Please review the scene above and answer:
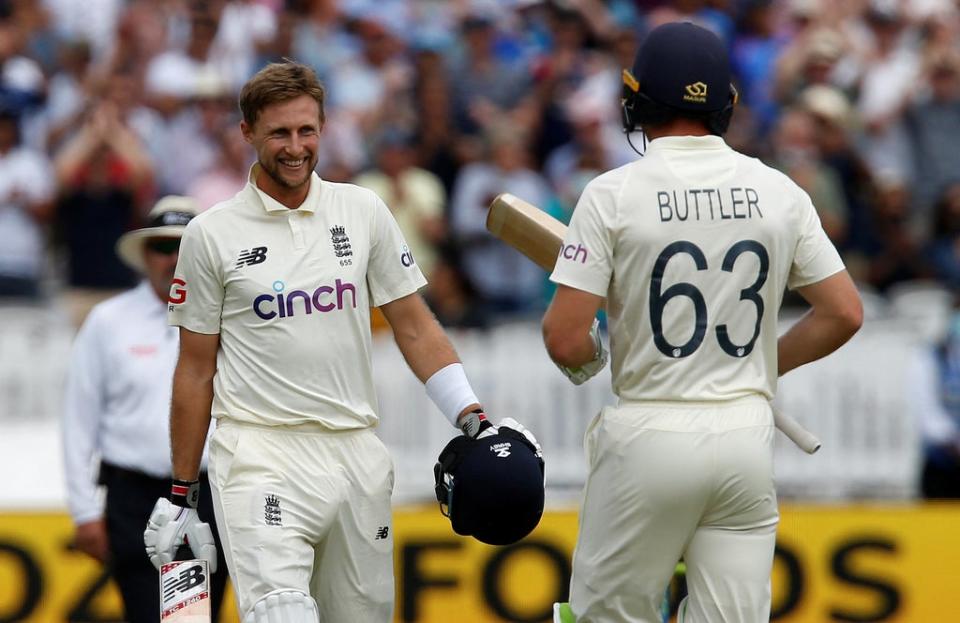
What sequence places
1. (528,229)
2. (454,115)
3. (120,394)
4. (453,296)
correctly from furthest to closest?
(454,115) < (453,296) < (120,394) < (528,229)

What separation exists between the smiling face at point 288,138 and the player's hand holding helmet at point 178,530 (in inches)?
42.0

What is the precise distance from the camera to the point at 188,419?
543 centimetres

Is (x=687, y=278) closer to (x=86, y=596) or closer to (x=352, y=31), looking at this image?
(x=86, y=596)

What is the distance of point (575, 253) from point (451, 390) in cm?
73

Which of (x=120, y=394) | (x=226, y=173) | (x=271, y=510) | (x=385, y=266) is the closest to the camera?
(x=271, y=510)

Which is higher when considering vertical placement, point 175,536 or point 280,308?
point 280,308

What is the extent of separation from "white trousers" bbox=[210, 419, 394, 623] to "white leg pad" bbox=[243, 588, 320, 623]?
1.5 inches

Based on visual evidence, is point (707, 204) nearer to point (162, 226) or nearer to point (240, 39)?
point (162, 226)

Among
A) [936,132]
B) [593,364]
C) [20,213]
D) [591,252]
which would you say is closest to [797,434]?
[593,364]

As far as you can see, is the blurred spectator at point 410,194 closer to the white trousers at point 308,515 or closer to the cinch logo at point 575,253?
the white trousers at point 308,515

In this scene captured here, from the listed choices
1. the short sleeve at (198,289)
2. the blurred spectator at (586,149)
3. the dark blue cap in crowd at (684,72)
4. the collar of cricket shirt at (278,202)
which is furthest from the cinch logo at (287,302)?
the blurred spectator at (586,149)

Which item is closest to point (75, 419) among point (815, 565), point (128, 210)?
point (815, 565)

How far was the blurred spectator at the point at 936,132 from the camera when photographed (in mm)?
12367

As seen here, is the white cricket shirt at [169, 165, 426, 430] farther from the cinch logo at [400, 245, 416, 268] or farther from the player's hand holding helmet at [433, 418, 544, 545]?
the player's hand holding helmet at [433, 418, 544, 545]
